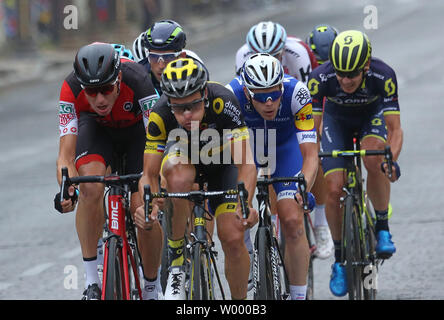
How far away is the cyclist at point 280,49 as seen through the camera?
9.92 metres

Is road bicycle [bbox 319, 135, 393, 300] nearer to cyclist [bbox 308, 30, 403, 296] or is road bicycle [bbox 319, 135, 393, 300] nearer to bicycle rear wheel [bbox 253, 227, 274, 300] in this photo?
cyclist [bbox 308, 30, 403, 296]

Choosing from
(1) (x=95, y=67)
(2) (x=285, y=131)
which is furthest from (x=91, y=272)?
(2) (x=285, y=131)

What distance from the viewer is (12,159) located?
18.0m

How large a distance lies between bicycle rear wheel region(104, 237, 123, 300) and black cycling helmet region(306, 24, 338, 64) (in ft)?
15.0

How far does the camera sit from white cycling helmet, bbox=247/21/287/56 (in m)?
9.89

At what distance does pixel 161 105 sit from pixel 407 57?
82.3 feet

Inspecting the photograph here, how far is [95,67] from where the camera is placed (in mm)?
6766

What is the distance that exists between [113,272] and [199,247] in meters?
0.58

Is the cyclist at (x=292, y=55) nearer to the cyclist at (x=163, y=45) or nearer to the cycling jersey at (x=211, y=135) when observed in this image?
the cyclist at (x=163, y=45)

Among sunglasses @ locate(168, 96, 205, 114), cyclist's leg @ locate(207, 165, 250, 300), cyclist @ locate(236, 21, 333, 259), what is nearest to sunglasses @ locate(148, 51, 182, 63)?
cyclist @ locate(236, 21, 333, 259)

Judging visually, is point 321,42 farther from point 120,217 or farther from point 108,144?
point 120,217

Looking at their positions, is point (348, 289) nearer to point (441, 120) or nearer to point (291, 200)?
point (291, 200)

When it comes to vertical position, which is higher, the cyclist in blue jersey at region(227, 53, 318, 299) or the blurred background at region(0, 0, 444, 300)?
the blurred background at region(0, 0, 444, 300)

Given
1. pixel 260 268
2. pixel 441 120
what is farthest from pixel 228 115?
pixel 441 120
